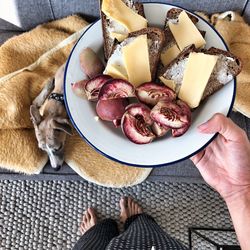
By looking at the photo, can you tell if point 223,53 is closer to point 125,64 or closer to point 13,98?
point 125,64

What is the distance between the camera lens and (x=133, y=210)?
130 centimetres

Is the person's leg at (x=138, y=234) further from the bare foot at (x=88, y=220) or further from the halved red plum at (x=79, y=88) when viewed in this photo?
the halved red plum at (x=79, y=88)

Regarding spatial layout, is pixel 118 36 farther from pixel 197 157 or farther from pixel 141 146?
pixel 197 157

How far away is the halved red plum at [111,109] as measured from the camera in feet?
2.65

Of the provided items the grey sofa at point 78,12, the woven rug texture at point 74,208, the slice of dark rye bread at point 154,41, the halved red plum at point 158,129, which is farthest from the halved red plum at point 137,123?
the woven rug texture at point 74,208

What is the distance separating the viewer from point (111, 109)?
81cm

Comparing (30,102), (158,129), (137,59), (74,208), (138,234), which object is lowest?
(74,208)

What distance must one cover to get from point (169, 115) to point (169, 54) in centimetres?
18

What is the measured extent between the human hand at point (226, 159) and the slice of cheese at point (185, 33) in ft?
0.58

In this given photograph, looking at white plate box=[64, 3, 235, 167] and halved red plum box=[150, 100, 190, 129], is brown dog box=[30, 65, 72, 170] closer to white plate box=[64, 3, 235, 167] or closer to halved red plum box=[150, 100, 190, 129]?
white plate box=[64, 3, 235, 167]

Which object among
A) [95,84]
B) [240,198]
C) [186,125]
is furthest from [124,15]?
[240,198]

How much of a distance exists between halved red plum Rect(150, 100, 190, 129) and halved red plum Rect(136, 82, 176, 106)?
0.02m

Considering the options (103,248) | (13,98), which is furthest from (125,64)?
(103,248)

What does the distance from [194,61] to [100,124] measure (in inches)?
8.9
